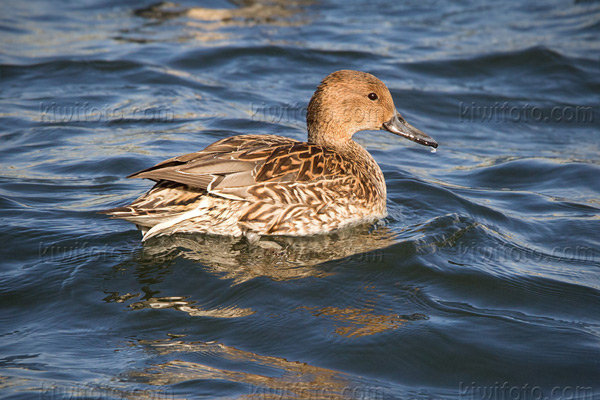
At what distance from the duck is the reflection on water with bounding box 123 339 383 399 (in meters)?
1.48

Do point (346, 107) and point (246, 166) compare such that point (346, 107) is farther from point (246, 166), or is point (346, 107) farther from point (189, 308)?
point (189, 308)

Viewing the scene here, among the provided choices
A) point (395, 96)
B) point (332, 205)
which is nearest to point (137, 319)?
point (332, 205)

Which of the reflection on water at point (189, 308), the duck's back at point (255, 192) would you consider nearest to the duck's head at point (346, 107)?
the duck's back at point (255, 192)

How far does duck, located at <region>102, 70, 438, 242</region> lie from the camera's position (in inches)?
247

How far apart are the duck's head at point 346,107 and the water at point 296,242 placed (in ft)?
3.08

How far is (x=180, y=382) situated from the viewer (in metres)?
4.58

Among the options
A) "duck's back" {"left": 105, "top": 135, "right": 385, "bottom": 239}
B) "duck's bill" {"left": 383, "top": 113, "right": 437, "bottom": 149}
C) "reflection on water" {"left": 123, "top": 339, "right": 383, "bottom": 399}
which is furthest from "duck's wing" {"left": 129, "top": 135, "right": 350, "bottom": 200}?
"reflection on water" {"left": 123, "top": 339, "right": 383, "bottom": 399}

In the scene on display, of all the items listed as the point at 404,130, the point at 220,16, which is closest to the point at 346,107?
the point at 404,130

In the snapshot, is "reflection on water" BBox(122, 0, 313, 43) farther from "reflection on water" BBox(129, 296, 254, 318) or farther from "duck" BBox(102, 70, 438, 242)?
"reflection on water" BBox(129, 296, 254, 318)

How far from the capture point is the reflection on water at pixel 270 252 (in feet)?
20.3

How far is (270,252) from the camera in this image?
6.62m

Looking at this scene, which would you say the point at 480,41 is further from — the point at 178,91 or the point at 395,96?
the point at 178,91

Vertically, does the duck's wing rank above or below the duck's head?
below

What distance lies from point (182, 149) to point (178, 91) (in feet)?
8.69
